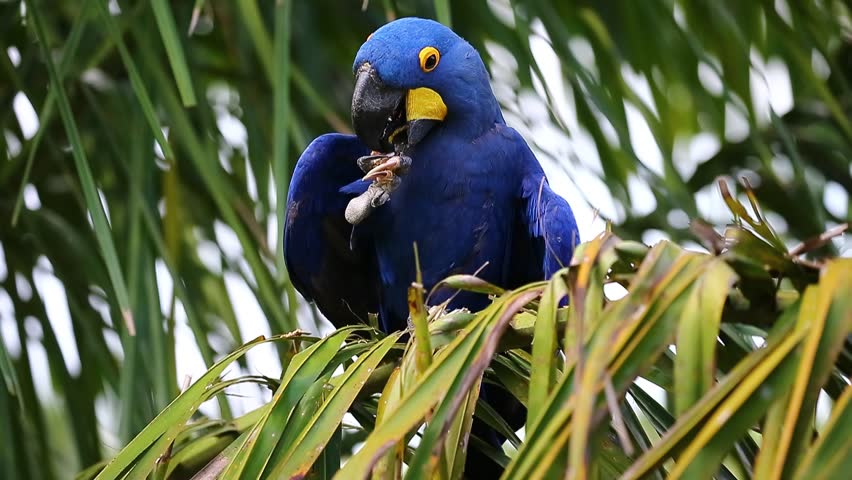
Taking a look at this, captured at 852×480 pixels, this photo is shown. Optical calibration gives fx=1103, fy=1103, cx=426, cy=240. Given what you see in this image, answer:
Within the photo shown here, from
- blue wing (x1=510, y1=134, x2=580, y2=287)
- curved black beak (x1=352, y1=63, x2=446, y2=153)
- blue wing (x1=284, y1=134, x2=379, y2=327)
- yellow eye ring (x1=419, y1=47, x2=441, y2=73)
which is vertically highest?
yellow eye ring (x1=419, y1=47, x2=441, y2=73)

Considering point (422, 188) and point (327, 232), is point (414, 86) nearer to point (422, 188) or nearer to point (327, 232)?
point (422, 188)

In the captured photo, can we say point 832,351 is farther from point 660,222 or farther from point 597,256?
point 660,222

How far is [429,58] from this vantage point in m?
1.54

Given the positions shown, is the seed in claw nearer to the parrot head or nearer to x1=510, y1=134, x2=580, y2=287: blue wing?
the parrot head

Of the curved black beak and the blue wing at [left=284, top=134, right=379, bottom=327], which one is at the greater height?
the curved black beak

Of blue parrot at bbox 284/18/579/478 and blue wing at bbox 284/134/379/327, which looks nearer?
blue parrot at bbox 284/18/579/478

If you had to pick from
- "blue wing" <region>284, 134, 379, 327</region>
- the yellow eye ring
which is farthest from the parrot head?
"blue wing" <region>284, 134, 379, 327</region>

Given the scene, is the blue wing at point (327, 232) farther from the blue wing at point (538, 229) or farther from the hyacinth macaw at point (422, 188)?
the blue wing at point (538, 229)

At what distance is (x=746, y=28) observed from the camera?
1809mm

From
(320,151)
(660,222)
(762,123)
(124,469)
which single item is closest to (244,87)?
(320,151)

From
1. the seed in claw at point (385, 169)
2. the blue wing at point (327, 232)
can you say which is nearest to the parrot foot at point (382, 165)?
the seed in claw at point (385, 169)

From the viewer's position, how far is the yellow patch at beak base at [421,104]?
1.53 metres

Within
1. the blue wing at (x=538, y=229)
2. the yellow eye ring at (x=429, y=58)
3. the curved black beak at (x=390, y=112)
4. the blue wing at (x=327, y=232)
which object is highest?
the yellow eye ring at (x=429, y=58)

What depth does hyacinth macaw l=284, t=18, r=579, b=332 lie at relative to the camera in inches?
59.2
